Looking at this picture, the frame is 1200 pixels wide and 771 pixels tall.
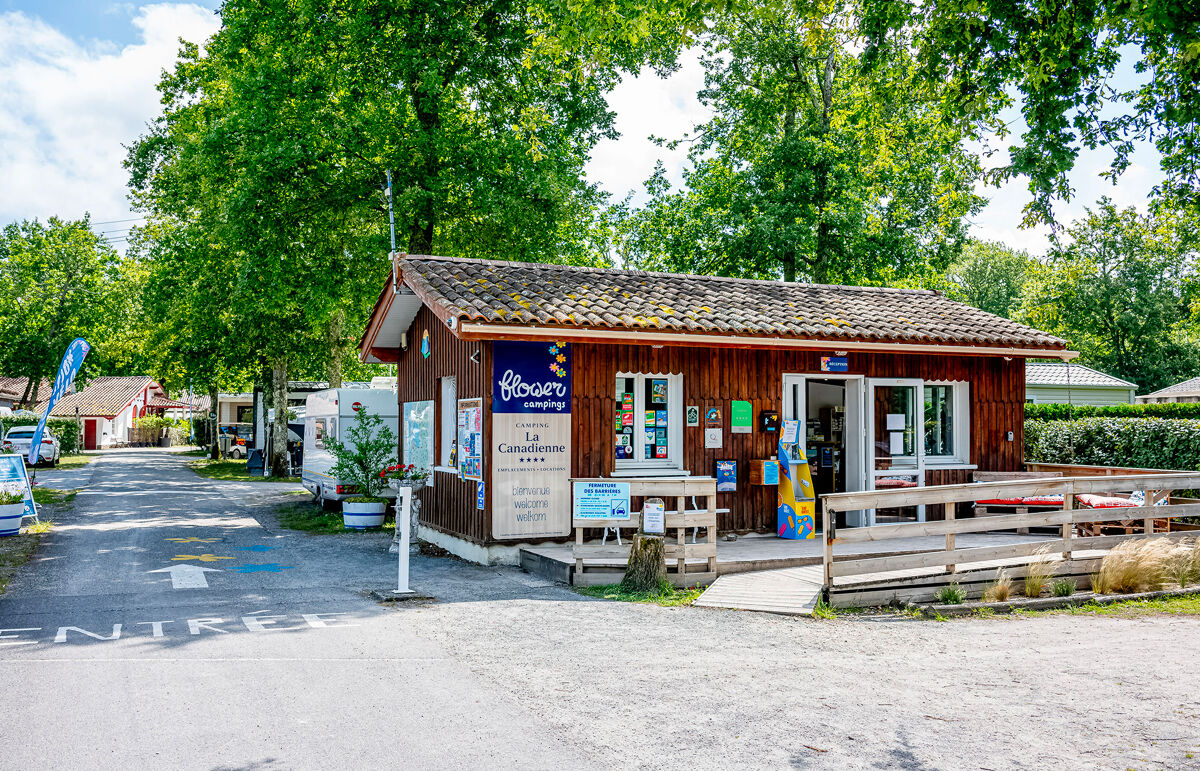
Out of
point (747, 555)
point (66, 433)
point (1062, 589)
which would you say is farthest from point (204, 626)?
point (66, 433)

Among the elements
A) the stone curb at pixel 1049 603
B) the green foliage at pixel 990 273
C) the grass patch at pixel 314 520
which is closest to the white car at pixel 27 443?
the grass patch at pixel 314 520

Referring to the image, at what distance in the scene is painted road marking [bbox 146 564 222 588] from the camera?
10398 millimetres

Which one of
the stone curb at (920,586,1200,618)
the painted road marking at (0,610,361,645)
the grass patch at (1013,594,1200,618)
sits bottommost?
the grass patch at (1013,594,1200,618)

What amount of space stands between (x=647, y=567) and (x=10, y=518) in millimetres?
10660

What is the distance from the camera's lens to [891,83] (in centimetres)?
971

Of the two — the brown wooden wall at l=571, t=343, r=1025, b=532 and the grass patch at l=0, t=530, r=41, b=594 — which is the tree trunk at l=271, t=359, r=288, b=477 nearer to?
the grass patch at l=0, t=530, r=41, b=594

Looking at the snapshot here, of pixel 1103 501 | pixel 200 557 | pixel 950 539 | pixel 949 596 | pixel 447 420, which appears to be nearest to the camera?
pixel 949 596

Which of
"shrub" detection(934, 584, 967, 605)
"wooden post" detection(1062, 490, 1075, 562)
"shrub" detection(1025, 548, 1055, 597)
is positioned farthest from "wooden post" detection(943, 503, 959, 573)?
"wooden post" detection(1062, 490, 1075, 562)

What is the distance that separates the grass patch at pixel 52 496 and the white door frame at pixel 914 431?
16912mm

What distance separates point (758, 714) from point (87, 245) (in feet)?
154

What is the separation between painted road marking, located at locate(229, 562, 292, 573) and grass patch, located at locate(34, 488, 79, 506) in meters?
10.5

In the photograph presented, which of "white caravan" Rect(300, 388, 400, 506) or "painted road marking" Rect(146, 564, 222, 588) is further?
"white caravan" Rect(300, 388, 400, 506)

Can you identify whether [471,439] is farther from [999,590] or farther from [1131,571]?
[1131,571]

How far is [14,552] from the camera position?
1246 centimetres
